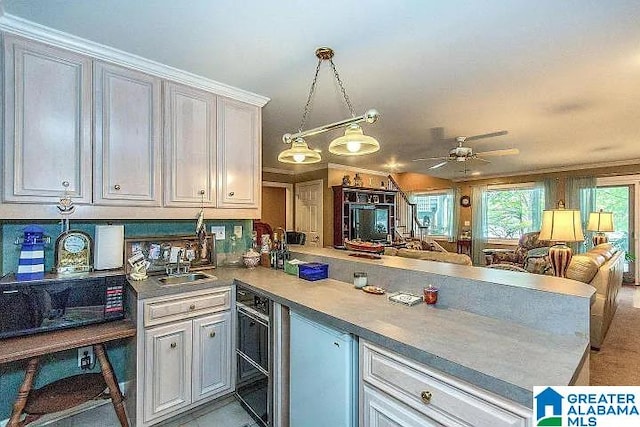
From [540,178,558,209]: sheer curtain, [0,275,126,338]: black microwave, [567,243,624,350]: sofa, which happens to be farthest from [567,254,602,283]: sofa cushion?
[540,178,558,209]: sheer curtain

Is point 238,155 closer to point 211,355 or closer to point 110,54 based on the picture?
point 110,54

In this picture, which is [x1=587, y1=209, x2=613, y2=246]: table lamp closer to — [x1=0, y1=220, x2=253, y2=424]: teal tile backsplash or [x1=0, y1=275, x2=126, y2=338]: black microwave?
[x1=0, y1=220, x2=253, y2=424]: teal tile backsplash

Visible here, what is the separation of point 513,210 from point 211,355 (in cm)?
773

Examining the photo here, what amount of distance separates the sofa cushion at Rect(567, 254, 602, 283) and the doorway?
4426mm

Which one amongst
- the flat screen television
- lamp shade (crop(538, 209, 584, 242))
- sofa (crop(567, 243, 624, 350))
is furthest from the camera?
the flat screen television

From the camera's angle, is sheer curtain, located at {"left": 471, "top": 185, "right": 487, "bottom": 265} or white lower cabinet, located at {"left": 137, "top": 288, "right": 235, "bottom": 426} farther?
sheer curtain, located at {"left": 471, "top": 185, "right": 487, "bottom": 265}

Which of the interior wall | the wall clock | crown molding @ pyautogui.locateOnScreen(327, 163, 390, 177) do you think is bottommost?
the wall clock

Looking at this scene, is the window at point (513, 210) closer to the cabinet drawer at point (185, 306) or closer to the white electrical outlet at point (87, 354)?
the cabinet drawer at point (185, 306)

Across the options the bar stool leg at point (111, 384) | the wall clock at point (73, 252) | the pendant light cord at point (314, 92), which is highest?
the pendant light cord at point (314, 92)

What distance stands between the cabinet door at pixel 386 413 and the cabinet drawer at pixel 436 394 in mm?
27

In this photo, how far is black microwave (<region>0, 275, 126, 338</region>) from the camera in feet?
5.33

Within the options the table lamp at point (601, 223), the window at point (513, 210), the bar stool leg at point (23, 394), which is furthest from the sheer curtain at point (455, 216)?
the bar stool leg at point (23, 394)

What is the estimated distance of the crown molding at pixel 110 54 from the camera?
5.66ft

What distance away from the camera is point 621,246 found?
6.11 m
